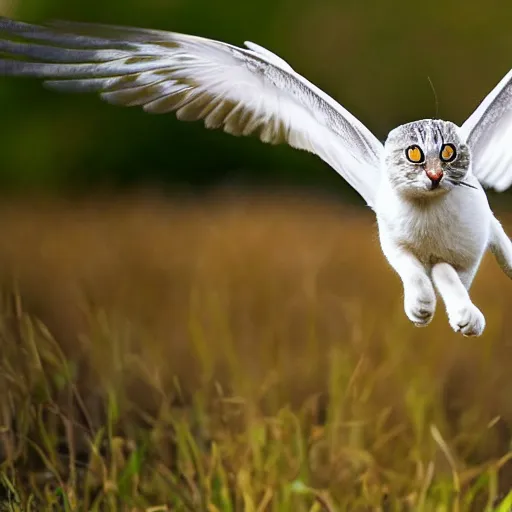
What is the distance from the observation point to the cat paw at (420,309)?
12.7 inches

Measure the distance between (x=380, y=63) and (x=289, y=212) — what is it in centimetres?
34

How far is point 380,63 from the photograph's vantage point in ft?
6.29

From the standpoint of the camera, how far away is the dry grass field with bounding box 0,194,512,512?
79cm

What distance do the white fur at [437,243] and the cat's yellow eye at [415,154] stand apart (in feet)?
0.04

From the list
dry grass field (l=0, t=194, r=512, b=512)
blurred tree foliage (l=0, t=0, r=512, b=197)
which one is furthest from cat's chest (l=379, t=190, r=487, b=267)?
blurred tree foliage (l=0, t=0, r=512, b=197)

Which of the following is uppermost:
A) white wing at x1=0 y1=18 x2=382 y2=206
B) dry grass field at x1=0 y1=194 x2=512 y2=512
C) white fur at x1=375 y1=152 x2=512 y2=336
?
white wing at x1=0 y1=18 x2=382 y2=206

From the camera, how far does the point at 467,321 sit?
0.32 meters

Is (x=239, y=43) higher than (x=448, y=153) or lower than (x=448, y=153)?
lower

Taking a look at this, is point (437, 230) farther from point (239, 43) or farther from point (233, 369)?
point (239, 43)

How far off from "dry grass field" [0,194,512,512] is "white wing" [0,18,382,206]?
0.77ft

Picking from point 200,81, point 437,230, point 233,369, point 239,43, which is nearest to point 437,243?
point 437,230

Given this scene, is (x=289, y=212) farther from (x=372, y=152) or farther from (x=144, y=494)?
(x=372, y=152)

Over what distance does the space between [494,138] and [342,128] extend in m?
0.06

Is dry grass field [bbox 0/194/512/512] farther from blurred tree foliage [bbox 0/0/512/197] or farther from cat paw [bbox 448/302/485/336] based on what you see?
cat paw [bbox 448/302/485/336]
